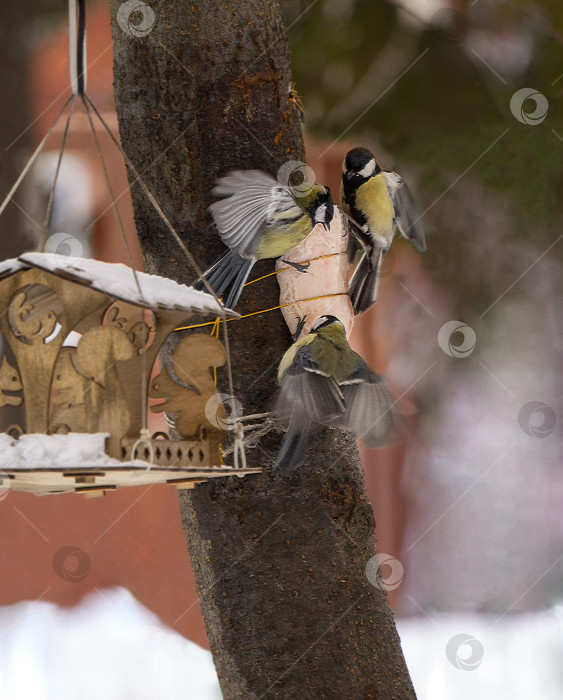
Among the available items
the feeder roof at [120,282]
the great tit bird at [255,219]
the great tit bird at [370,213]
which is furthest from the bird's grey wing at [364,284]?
the feeder roof at [120,282]

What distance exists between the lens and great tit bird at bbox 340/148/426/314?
1093 millimetres

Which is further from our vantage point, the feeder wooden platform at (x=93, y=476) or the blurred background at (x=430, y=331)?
the blurred background at (x=430, y=331)

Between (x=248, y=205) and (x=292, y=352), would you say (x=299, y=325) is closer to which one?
(x=292, y=352)

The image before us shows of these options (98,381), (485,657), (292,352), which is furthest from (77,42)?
(485,657)

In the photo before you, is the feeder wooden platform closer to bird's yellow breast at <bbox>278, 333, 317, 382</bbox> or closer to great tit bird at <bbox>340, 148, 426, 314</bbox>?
bird's yellow breast at <bbox>278, 333, 317, 382</bbox>

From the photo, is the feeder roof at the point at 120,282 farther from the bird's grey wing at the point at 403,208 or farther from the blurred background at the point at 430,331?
the blurred background at the point at 430,331

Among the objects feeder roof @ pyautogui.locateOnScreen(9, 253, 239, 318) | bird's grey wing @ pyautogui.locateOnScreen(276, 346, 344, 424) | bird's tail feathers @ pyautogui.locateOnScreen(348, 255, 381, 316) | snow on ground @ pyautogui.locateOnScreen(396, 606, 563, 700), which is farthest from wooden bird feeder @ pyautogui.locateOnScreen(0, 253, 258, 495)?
snow on ground @ pyautogui.locateOnScreen(396, 606, 563, 700)

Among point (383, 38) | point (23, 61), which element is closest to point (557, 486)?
point (383, 38)

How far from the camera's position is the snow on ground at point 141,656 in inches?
82.6

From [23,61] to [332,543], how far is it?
184 cm

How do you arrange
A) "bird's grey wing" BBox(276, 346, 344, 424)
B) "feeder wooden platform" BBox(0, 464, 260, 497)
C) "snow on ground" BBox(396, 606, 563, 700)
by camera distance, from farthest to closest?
"snow on ground" BBox(396, 606, 563, 700)
"bird's grey wing" BBox(276, 346, 344, 424)
"feeder wooden platform" BBox(0, 464, 260, 497)

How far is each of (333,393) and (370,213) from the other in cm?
29

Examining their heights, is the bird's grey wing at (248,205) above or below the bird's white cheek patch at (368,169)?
below

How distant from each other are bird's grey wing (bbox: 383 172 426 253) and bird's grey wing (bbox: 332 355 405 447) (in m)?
0.25
